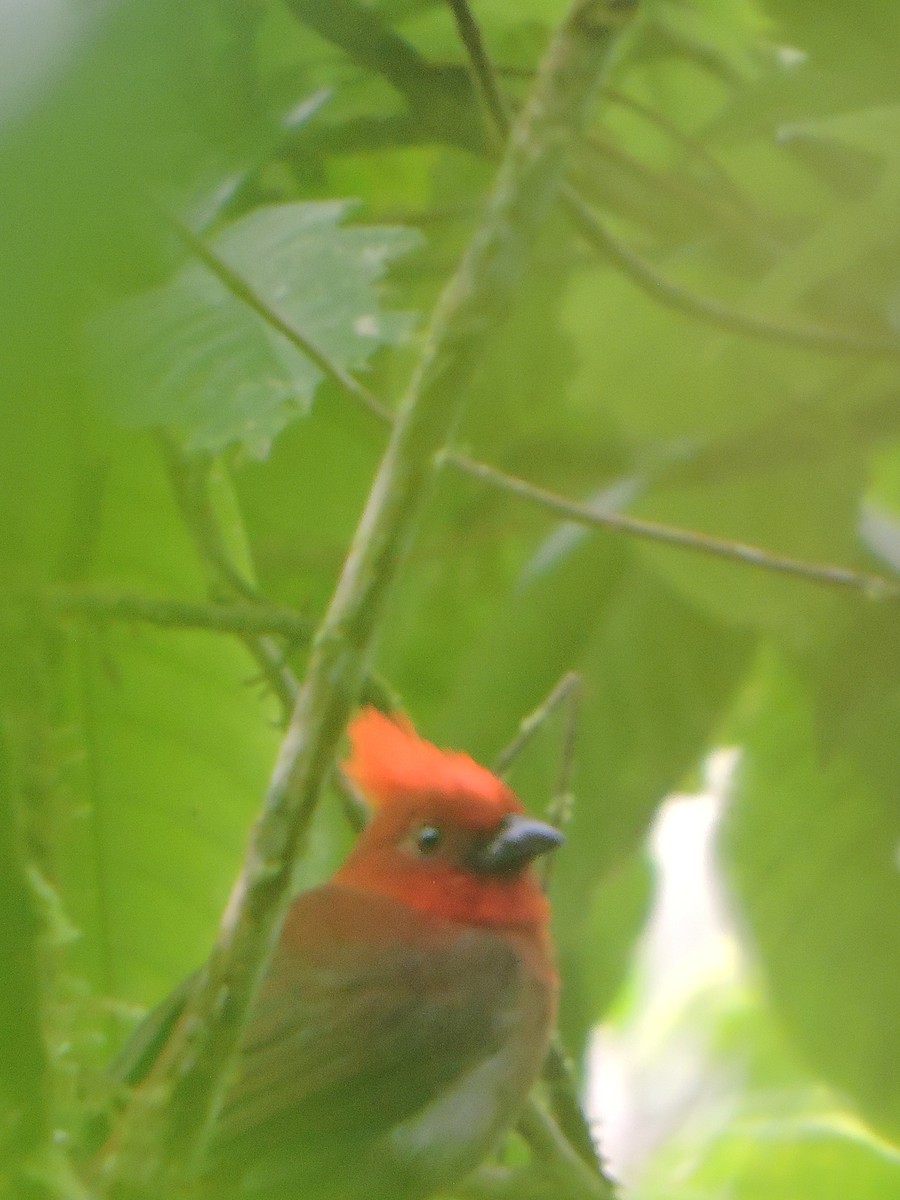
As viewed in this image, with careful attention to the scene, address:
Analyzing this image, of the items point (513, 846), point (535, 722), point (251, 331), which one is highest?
point (251, 331)

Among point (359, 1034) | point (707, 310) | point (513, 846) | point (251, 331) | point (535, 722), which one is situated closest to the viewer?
point (251, 331)

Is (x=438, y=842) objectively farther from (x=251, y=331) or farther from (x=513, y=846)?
(x=251, y=331)

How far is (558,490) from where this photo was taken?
233 cm

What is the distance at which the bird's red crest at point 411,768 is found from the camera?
2.06 m

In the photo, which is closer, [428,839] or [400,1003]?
[400,1003]

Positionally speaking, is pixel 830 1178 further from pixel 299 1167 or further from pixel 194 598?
pixel 194 598

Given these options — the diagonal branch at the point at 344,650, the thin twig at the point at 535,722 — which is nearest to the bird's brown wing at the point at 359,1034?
the thin twig at the point at 535,722

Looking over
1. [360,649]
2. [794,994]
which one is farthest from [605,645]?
[360,649]

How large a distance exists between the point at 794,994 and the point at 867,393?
2.72 ft

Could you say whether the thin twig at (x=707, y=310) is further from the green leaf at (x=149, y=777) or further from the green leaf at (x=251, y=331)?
the green leaf at (x=149, y=777)

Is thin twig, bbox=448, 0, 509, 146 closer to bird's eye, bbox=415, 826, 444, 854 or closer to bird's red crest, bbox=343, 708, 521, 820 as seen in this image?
bird's red crest, bbox=343, 708, 521, 820

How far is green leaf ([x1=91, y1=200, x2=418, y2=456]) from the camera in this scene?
1150mm

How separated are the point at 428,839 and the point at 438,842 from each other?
0.01 m

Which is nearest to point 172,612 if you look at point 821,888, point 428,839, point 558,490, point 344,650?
point 344,650
